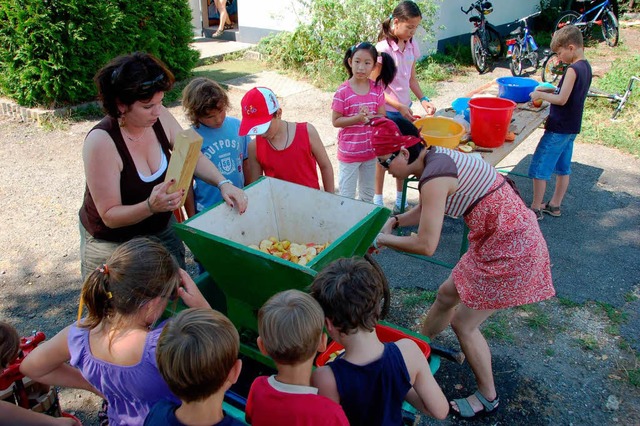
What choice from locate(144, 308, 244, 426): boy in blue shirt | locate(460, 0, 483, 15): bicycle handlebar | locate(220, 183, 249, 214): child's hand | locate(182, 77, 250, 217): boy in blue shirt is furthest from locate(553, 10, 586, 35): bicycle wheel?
locate(144, 308, 244, 426): boy in blue shirt

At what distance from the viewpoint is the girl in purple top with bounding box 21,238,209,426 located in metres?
1.76

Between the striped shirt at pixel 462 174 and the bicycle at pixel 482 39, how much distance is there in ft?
26.7

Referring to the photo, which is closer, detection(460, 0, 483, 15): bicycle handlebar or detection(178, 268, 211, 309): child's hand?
detection(178, 268, 211, 309): child's hand

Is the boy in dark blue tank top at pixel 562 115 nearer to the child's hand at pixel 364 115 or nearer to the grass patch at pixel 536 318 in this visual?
the grass patch at pixel 536 318

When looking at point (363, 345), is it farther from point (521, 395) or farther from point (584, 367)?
point (584, 367)

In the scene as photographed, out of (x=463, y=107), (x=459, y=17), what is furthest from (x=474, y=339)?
(x=459, y=17)

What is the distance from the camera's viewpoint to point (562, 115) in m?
4.62

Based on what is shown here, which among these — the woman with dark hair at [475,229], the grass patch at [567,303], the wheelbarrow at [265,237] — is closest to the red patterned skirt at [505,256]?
the woman with dark hair at [475,229]

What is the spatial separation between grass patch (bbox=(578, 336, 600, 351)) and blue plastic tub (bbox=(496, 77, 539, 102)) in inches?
97.4

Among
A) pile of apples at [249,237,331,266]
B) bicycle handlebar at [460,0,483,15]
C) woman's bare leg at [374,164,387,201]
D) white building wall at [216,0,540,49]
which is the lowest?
woman's bare leg at [374,164,387,201]

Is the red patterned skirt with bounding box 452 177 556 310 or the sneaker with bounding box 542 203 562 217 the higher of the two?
the red patterned skirt with bounding box 452 177 556 310

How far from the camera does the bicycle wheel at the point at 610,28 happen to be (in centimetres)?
1197

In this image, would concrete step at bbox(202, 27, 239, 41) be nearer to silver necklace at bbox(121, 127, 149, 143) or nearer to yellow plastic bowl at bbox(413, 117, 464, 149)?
yellow plastic bowl at bbox(413, 117, 464, 149)

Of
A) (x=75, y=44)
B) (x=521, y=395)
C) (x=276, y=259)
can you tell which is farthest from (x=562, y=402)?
(x=75, y=44)
